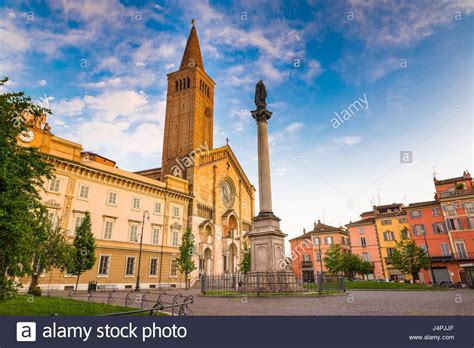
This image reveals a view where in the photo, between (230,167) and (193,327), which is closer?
(193,327)

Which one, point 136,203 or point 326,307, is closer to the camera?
point 326,307

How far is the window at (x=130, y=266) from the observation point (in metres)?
31.6

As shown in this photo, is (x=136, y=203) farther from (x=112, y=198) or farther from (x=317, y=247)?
(x=317, y=247)

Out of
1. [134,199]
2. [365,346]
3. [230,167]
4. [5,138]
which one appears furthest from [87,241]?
[230,167]

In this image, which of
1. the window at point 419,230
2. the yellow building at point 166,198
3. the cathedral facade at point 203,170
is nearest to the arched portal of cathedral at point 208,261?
the cathedral facade at point 203,170

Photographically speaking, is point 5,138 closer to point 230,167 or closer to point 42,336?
point 42,336

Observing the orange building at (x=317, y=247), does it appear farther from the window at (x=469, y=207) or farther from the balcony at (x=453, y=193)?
the window at (x=469, y=207)

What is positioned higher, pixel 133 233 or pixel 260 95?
pixel 260 95

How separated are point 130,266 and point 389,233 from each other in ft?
133

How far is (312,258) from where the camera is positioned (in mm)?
58562

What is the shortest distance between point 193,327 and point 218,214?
134 ft

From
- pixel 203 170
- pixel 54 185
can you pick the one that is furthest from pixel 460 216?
pixel 54 185

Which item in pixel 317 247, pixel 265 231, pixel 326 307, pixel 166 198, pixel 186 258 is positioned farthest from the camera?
pixel 317 247

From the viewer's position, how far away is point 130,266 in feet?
105
